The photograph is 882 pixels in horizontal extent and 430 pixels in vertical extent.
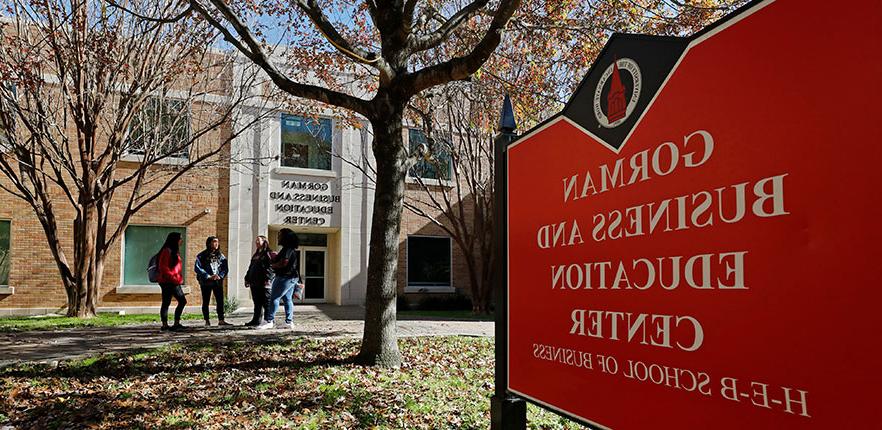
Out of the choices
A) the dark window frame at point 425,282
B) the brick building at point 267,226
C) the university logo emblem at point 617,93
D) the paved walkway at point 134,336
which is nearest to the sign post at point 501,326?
the university logo emblem at point 617,93

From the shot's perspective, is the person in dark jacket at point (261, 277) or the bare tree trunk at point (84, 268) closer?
the person in dark jacket at point (261, 277)

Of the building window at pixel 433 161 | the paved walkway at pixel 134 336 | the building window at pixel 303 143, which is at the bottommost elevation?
the paved walkway at pixel 134 336

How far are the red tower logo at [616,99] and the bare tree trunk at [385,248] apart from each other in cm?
484

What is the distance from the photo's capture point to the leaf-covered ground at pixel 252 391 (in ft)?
17.0

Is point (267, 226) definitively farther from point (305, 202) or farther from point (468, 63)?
point (468, 63)

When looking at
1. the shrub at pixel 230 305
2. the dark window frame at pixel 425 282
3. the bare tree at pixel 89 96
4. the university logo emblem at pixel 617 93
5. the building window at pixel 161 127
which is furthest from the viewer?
the dark window frame at pixel 425 282

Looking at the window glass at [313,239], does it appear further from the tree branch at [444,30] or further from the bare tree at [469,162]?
the tree branch at [444,30]

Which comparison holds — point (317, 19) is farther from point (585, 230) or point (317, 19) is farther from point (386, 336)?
point (585, 230)

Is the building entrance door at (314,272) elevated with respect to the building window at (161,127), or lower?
lower

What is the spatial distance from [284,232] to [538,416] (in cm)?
580

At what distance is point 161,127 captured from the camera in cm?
1565

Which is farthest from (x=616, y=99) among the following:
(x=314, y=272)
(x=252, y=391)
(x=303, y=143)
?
(x=314, y=272)

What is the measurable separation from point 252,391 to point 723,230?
16.8 ft

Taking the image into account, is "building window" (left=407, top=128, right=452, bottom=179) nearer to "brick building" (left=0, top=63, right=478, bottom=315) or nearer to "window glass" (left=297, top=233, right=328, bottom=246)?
"brick building" (left=0, top=63, right=478, bottom=315)
